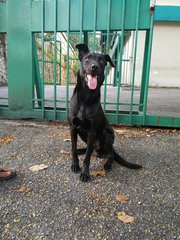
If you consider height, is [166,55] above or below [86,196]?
above

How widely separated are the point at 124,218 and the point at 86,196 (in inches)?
15.4

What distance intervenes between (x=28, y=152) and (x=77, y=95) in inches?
39.4

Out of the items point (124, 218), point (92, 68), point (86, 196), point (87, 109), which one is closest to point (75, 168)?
point (86, 196)

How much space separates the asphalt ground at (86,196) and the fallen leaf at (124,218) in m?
0.02

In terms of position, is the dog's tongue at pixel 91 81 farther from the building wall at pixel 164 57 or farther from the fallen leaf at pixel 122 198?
the building wall at pixel 164 57

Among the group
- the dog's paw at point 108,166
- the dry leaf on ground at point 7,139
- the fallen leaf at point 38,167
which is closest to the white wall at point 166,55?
the dry leaf on ground at point 7,139

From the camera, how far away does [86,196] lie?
1.84 meters

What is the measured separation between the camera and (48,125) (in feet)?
13.2

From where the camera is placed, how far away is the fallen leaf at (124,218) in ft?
5.08

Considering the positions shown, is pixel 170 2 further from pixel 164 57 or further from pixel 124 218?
pixel 124 218

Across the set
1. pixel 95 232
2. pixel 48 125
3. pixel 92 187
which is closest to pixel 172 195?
pixel 92 187

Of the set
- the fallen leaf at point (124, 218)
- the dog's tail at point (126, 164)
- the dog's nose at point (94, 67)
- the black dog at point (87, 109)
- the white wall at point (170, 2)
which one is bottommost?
the fallen leaf at point (124, 218)

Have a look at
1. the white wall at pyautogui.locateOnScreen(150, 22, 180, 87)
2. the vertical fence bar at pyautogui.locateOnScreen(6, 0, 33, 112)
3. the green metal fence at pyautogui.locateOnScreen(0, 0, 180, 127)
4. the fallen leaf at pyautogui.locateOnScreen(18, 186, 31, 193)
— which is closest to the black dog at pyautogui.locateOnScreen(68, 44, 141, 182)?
the fallen leaf at pyautogui.locateOnScreen(18, 186, 31, 193)

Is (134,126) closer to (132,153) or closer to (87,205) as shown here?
(132,153)
